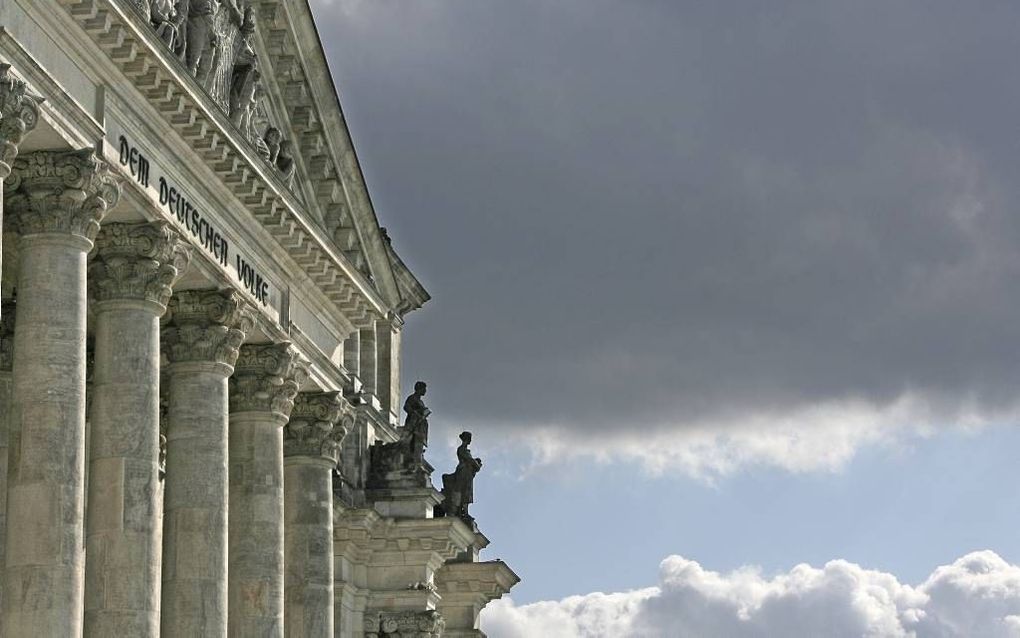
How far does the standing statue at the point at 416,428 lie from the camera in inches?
2968

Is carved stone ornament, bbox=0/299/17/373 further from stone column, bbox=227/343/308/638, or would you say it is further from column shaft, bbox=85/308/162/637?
stone column, bbox=227/343/308/638

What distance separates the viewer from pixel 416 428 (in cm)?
7581

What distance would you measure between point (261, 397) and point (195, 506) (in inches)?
219

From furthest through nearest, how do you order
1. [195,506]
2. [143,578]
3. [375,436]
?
[375,436] < [195,506] < [143,578]

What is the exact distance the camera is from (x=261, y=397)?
5653 cm

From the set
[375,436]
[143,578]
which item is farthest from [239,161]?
[375,436]

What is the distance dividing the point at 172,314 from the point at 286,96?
10.3 m

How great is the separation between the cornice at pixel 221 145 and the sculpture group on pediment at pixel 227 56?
2.50 ft

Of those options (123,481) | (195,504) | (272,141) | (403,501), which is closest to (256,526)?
(195,504)

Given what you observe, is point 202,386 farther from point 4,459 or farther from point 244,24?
point 244,24

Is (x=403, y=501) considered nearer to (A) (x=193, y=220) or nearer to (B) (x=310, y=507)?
(B) (x=310, y=507)

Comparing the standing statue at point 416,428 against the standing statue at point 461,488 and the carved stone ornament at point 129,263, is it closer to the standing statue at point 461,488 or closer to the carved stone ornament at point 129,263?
the standing statue at point 461,488

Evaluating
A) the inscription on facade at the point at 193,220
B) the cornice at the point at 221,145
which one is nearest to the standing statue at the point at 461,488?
the cornice at the point at 221,145

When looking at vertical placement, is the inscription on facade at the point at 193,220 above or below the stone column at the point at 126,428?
above
